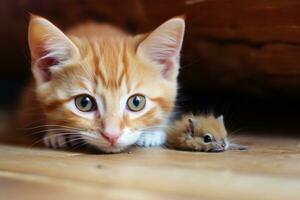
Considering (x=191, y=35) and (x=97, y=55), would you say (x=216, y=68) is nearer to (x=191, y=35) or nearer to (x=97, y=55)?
(x=191, y=35)

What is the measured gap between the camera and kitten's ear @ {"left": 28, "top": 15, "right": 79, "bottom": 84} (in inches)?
65.2

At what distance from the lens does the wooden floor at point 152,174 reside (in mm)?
1187

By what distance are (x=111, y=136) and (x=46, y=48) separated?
15.5 inches

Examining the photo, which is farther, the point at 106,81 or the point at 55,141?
the point at 55,141

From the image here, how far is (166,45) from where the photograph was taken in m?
1.77

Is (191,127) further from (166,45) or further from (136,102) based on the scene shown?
(166,45)

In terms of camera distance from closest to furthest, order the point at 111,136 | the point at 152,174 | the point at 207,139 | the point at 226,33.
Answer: the point at 152,174
the point at 111,136
the point at 207,139
the point at 226,33

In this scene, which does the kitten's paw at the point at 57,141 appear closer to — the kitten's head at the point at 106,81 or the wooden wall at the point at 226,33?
the kitten's head at the point at 106,81

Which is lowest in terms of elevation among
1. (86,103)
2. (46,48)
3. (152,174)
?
(152,174)

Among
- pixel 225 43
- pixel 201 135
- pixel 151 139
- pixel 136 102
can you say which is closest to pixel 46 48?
pixel 136 102

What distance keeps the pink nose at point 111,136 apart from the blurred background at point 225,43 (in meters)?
0.64

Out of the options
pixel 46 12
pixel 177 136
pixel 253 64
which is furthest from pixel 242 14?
pixel 46 12

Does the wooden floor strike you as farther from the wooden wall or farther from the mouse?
the wooden wall

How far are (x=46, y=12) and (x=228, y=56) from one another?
102 centimetres
